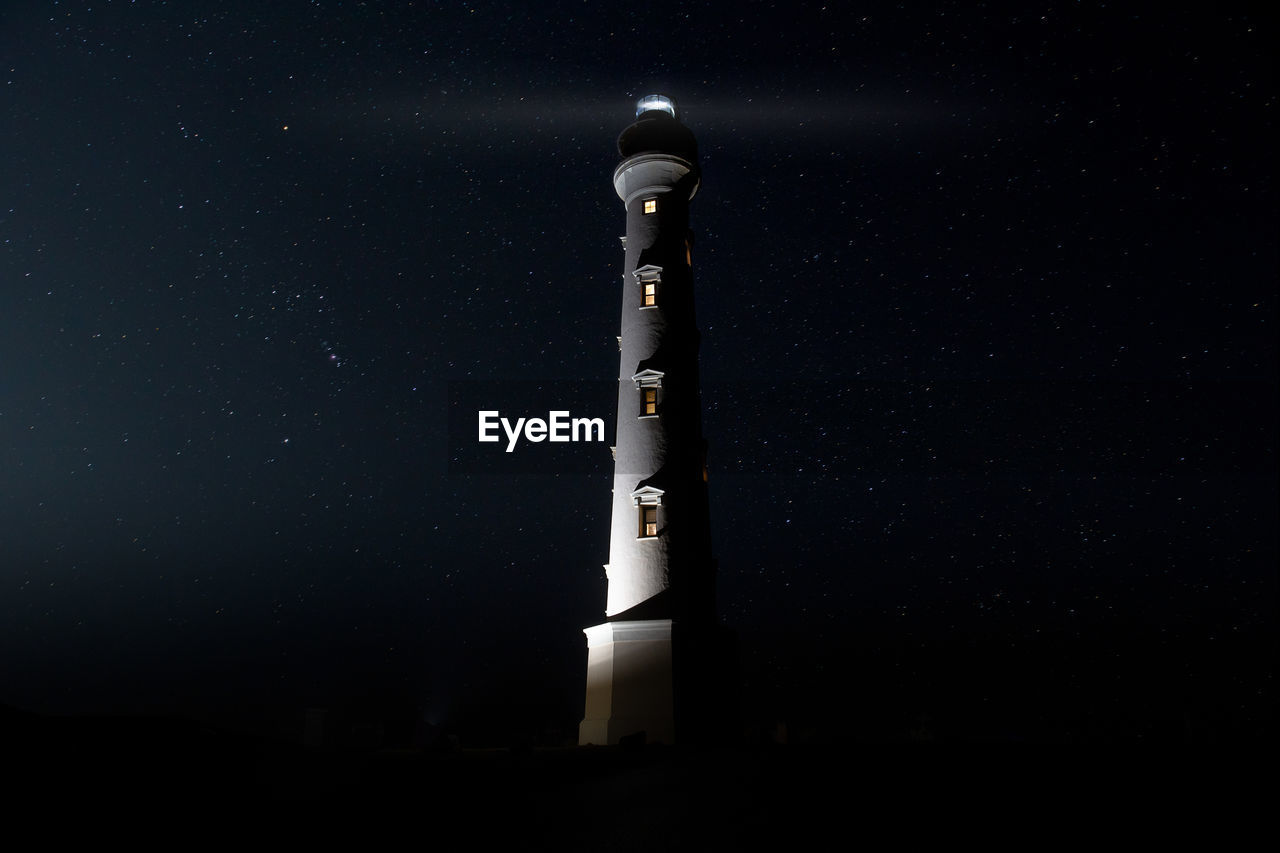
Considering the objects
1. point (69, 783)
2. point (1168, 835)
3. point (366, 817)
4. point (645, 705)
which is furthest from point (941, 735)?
point (69, 783)

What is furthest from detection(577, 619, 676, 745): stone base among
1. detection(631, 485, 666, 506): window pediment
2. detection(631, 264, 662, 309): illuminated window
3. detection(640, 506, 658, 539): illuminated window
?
detection(631, 264, 662, 309): illuminated window

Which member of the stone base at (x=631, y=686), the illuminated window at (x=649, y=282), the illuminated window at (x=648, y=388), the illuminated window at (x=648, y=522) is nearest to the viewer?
the stone base at (x=631, y=686)

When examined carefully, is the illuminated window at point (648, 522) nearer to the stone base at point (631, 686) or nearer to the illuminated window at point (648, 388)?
the stone base at point (631, 686)

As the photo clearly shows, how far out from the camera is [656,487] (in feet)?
81.0

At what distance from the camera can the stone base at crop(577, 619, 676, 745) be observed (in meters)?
22.3

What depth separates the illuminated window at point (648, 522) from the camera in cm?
2441

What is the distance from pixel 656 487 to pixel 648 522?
1002mm

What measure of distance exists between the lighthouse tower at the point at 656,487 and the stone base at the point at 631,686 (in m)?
0.03

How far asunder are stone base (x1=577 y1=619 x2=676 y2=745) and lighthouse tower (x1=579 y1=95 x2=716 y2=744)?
3 cm

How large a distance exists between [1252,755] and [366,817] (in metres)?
12.5

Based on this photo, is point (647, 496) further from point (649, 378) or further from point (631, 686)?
point (631, 686)

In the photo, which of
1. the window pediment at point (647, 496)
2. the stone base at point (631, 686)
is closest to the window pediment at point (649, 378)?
the window pediment at point (647, 496)

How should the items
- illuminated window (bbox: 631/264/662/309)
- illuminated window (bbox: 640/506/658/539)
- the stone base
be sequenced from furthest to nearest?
illuminated window (bbox: 631/264/662/309) → illuminated window (bbox: 640/506/658/539) → the stone base

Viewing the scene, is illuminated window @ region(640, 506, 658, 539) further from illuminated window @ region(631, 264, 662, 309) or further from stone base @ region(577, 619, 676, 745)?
illuminated window @ region(631, 264, 662, 309)
